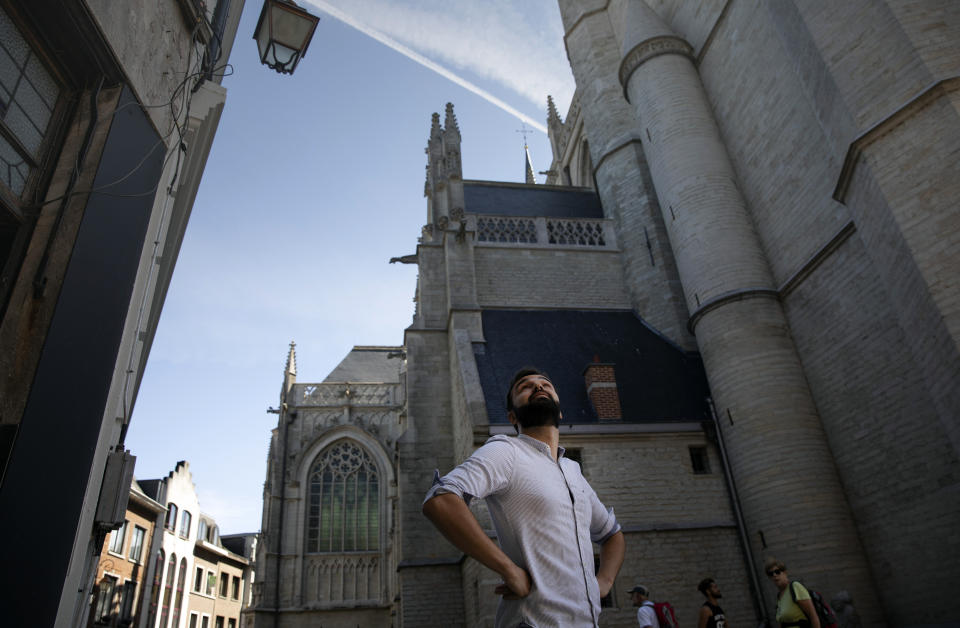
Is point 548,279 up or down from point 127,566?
up

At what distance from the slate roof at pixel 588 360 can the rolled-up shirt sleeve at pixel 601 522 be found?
822 centimetres

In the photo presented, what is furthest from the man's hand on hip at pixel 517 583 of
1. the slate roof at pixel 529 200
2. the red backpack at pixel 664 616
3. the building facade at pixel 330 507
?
the building facade at pixel 330 507

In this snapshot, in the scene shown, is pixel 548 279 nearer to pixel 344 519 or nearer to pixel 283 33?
pixel 283 33

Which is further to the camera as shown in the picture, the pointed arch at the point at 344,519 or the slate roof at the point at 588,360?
the pointed arch at the point at 344,519

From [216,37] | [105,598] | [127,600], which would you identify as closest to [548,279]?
[216,37]

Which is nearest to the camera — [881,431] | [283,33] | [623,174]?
[283,33]

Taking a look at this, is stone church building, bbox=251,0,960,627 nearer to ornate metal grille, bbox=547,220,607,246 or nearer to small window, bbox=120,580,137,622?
ornate metal grille, bbox=547,220,607,246

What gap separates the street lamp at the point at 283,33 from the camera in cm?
456

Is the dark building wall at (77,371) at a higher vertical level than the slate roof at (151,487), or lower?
lower

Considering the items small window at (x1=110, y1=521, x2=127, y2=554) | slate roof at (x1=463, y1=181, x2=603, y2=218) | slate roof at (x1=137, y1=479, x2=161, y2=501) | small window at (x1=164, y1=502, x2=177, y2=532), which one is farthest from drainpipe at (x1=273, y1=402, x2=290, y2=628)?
slate roof at (x1=463, y1=181, x2=603, y2=218)

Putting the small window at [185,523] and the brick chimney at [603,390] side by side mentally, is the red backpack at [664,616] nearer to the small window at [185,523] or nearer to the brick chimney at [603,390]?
the brick chimney at [603,390]

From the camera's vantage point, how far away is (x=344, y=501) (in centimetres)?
2117

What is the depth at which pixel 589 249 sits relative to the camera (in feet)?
50.2

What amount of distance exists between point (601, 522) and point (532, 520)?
17.5 inches
